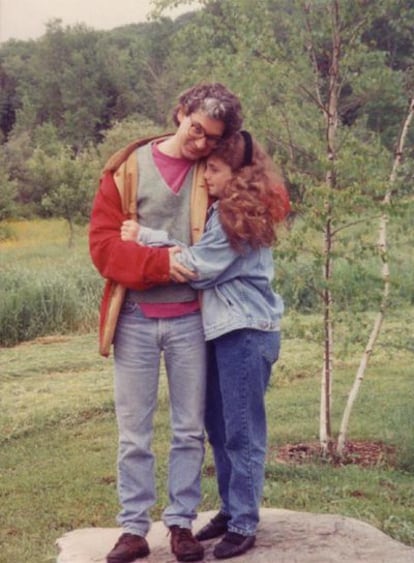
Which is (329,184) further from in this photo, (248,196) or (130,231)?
(130,231)

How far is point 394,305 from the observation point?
268 inches

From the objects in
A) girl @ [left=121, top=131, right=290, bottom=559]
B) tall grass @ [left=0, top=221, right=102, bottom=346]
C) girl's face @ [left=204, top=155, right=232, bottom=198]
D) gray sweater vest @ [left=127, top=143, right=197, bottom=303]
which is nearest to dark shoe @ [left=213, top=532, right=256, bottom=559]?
girl @ [left=121, top=131, right=290, bottom=559]

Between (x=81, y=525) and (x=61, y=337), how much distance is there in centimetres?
824

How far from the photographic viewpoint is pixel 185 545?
3.89m

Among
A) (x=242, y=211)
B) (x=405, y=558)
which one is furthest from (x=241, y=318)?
(x=405, y=558)

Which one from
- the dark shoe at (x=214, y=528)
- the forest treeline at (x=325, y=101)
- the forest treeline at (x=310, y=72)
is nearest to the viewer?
the dark shoe at (x=214, y=528)

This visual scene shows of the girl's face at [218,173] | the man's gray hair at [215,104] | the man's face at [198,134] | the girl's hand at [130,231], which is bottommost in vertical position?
the girl's hand at [130,231]

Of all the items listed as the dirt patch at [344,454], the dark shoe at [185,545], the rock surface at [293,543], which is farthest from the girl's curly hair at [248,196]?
the dirt patch at [344,454]

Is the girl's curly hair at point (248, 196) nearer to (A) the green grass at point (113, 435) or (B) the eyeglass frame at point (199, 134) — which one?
(B) the eyeglass frame at point (199, 134)

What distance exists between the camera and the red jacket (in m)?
3.70

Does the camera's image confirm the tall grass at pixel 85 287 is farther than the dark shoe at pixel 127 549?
Yes

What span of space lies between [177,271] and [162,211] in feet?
0.84

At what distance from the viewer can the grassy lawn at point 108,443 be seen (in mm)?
5688

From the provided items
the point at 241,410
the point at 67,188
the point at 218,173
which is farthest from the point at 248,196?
the point at 67,188
